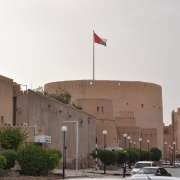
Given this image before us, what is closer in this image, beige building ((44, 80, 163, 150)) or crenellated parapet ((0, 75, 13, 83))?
crenellated parapet ((0, 75, 13, 83))

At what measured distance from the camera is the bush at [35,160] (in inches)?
830

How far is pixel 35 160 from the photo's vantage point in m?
21.0

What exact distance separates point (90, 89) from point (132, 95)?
22.0ft

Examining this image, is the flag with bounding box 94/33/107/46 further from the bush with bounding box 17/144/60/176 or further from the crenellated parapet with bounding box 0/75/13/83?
the bush with bounding box 17/144/60/176

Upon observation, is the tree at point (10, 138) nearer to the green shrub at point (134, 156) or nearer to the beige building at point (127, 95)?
the green shrub at point (134, 156)

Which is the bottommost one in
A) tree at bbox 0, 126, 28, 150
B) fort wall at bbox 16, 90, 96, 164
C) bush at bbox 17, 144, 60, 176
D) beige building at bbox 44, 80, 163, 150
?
bush at bbox 17, 144, 60, 176

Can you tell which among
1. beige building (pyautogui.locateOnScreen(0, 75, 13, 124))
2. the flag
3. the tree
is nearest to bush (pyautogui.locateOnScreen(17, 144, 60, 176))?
the tree

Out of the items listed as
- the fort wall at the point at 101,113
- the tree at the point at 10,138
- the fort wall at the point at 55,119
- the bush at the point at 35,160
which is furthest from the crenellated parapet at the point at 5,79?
the fort wall at the point at 101,113

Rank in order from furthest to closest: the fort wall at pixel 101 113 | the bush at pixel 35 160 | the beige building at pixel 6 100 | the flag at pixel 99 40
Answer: the flag at pixel 99 40, the fort wall at pixel 101 113, the beige building at pixel 6 100, the bush at pixel 35 160

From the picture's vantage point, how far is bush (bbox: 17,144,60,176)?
21.1m

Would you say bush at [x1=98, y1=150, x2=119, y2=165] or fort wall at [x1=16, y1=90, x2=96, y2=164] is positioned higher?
fort wall at [x1=16, y1=90, x2=96, y2=164]

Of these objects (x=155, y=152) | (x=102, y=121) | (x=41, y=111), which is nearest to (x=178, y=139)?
(x=155, y=152)

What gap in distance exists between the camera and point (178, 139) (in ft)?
301

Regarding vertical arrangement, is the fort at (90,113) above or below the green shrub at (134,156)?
above
